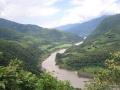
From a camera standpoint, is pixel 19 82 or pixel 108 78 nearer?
pixel 19 82

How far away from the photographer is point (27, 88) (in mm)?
57688

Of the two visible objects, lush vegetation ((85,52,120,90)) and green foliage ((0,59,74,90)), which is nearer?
green foliage ((0,59,74,90))

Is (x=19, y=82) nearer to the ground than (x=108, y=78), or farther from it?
nearer to the ground

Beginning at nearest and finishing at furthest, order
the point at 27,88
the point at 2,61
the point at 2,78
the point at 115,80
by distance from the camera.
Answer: the point at 2,78
the point at 27,88
the point at 115,80
the point at 2,61

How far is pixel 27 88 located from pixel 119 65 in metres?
48.7

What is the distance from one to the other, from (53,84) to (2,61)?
75.2m

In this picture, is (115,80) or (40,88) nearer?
(40,88)

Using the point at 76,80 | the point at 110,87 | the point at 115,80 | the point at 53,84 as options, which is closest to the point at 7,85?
the point at 53,84

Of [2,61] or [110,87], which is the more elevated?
[2,61]

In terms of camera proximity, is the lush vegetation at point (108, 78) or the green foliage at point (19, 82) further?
the lush vegetation at point (108, 78)

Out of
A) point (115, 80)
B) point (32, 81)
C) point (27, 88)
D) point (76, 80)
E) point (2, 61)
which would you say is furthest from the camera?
point (76, 80)

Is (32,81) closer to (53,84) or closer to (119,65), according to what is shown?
(53,84)

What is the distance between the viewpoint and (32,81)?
6147 cm

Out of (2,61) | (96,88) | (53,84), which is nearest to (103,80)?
(96,88)
